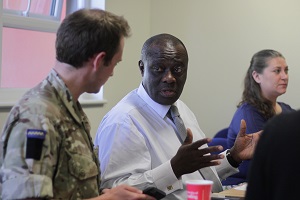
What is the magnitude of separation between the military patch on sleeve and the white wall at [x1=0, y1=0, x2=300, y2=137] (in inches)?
116

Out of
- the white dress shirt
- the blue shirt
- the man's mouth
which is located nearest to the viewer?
the white dress shirt

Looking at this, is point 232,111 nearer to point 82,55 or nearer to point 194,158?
point 194,158

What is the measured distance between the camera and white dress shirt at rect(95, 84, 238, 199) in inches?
73.2

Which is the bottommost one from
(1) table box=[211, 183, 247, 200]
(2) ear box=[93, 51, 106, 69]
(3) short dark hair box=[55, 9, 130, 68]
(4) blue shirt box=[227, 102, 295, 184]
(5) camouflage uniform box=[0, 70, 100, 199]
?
(1) table box=[211, 183, 247, 200]

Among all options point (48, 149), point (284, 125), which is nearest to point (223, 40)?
point (48, 149)

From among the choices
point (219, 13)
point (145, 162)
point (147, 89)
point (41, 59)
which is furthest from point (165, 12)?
point (145, 162)

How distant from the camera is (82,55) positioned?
4.64 feet

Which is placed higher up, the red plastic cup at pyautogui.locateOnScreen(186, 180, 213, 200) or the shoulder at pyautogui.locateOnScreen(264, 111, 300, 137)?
the shoulder at pyautogui.locateOnScreen(264, 111, 300, 137)

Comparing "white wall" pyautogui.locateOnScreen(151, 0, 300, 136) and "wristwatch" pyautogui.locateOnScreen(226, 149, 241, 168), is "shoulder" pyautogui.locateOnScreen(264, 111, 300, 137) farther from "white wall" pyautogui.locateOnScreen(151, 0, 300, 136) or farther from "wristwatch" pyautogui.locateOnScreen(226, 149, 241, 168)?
"white wall" pyautogui.locateOnScreen(151, 0, 300, 136)

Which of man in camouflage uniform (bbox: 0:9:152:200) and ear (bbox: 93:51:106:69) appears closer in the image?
man in camouflage uniform (bbox: 0:9:152:200)

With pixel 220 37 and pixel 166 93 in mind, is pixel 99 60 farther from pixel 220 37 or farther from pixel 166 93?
pixel 220 37

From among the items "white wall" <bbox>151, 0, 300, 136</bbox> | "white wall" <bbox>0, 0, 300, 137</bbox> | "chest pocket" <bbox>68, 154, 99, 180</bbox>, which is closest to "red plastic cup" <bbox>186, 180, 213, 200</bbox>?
"chest pocket" <bbox>68, 154, 99, 180</bbox>

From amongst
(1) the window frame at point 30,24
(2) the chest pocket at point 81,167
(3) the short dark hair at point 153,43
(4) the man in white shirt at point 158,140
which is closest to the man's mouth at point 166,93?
(4) the man in white shirt at point 158,140

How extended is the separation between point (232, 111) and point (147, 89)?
2412mm
